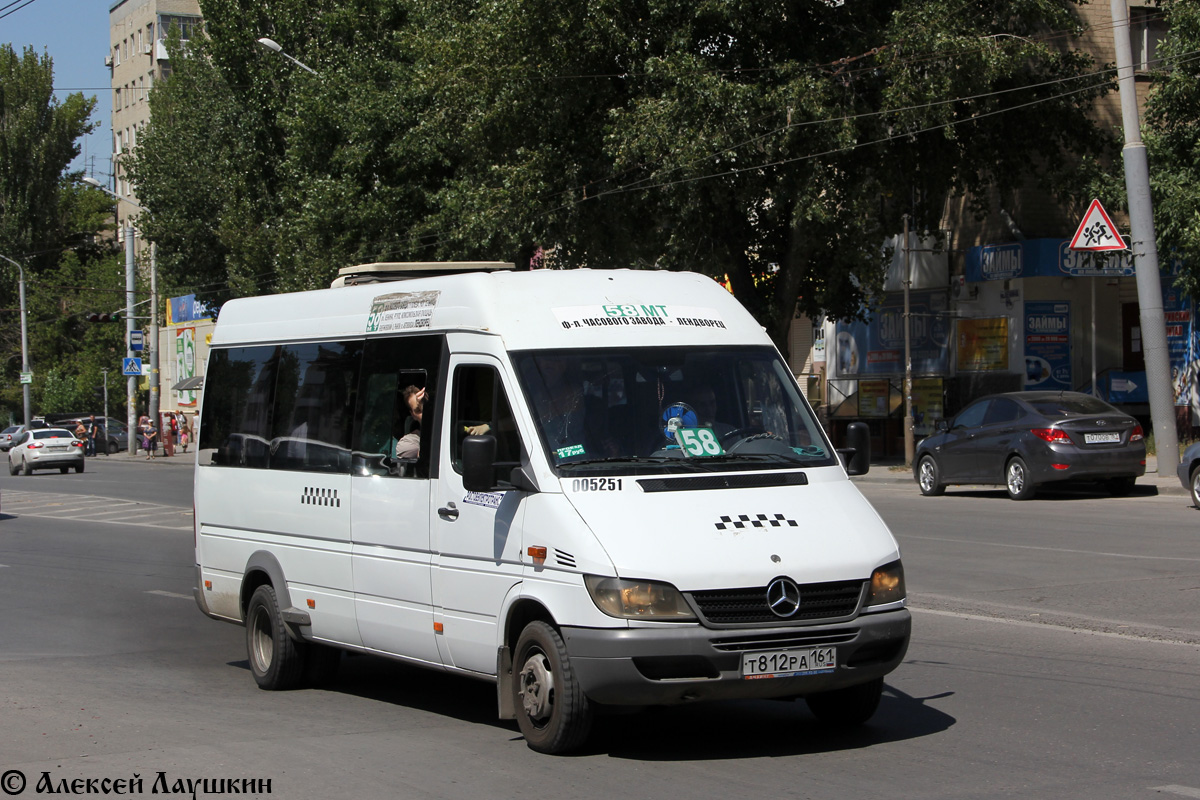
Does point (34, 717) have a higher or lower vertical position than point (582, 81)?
lower

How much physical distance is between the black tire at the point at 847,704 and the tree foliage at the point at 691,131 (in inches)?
743

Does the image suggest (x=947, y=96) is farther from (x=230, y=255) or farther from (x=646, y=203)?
(x=230, y=255)

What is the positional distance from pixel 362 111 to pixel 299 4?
285 inches

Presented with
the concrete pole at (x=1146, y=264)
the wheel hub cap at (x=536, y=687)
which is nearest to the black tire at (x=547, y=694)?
the wheel hub cap at (x=536, y=687)

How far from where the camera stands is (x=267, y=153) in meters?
44.1

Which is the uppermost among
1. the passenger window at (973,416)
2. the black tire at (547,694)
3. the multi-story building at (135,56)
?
the multi-story building at (135,56)

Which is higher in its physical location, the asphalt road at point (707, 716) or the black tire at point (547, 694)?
the black tire at point (547, 694)

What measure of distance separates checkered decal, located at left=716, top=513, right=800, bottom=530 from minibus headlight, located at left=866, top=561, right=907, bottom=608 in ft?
1.54

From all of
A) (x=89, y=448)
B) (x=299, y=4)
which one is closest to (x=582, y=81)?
(x=299, y=4)

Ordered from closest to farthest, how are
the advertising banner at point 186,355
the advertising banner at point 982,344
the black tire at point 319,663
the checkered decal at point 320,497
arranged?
the checkered decal at point 320,497 < the black tire at point 319,663 < the advertising banner at point 982,344 < the advertising banner at point 186,355

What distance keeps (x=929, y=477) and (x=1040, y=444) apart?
120 inches

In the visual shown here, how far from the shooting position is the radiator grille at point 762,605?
244 inches

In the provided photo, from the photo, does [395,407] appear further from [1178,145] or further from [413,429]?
[1178,145]

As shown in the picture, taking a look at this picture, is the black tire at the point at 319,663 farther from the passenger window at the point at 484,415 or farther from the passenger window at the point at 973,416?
the passenger window at the point at 973,416
